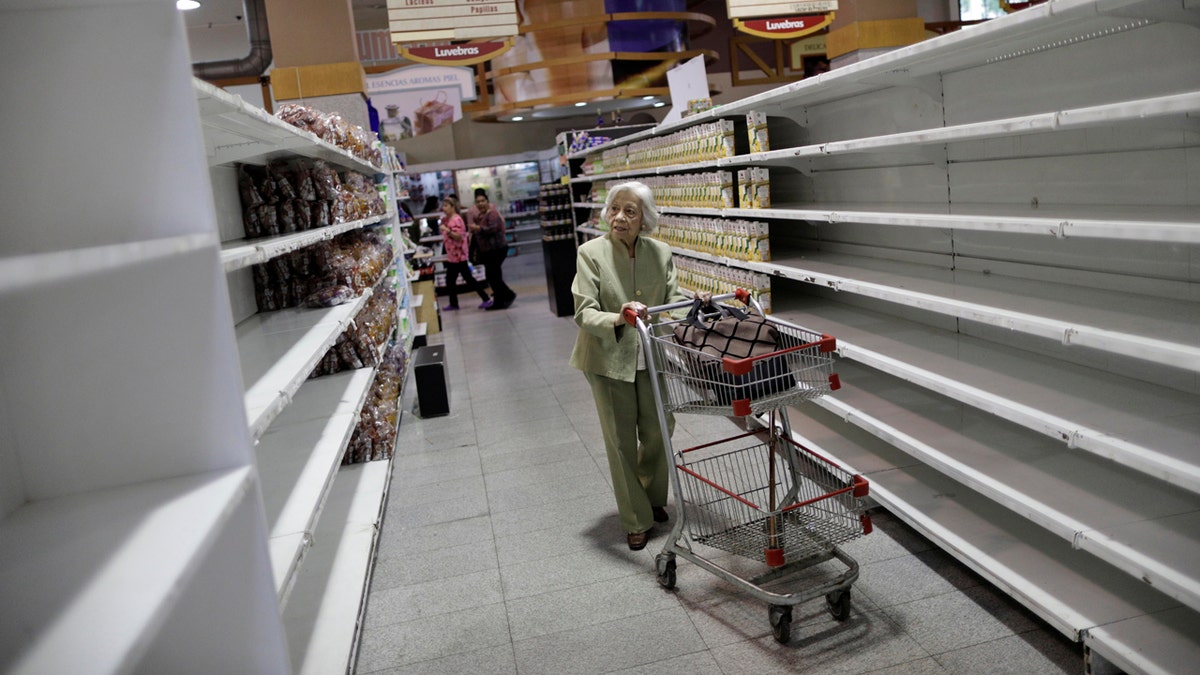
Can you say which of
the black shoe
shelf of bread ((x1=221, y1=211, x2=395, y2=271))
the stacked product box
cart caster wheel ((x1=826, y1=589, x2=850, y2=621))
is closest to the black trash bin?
shelf of bread ((x1=221, y1=211, x2=395, y2=271))

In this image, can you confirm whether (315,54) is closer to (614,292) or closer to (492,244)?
(492,244)

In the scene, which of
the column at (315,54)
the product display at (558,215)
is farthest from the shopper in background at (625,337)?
the product display at (558,215)

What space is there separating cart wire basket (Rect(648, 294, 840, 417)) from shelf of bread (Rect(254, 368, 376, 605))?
51.2 inches

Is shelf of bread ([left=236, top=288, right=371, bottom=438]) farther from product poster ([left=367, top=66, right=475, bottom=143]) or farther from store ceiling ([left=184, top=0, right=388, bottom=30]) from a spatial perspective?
product poster ([left=367, top=66, right=475, bottom=143])

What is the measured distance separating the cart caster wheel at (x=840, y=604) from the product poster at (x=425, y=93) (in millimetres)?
13523

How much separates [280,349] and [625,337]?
1.39m

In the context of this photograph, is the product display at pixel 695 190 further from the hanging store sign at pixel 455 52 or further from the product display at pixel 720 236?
the hanging store sign at pixel 455 52

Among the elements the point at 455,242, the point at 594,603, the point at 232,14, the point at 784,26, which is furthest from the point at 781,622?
the point at 232,14

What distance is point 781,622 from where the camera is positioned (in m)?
3.05

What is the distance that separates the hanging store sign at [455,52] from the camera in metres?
8.52

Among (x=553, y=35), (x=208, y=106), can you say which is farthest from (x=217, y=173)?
(x=553, y=35)

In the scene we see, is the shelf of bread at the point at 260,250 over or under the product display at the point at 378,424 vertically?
over

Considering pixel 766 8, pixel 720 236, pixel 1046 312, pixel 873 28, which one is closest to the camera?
pixel 1046 312

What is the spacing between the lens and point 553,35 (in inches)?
528
